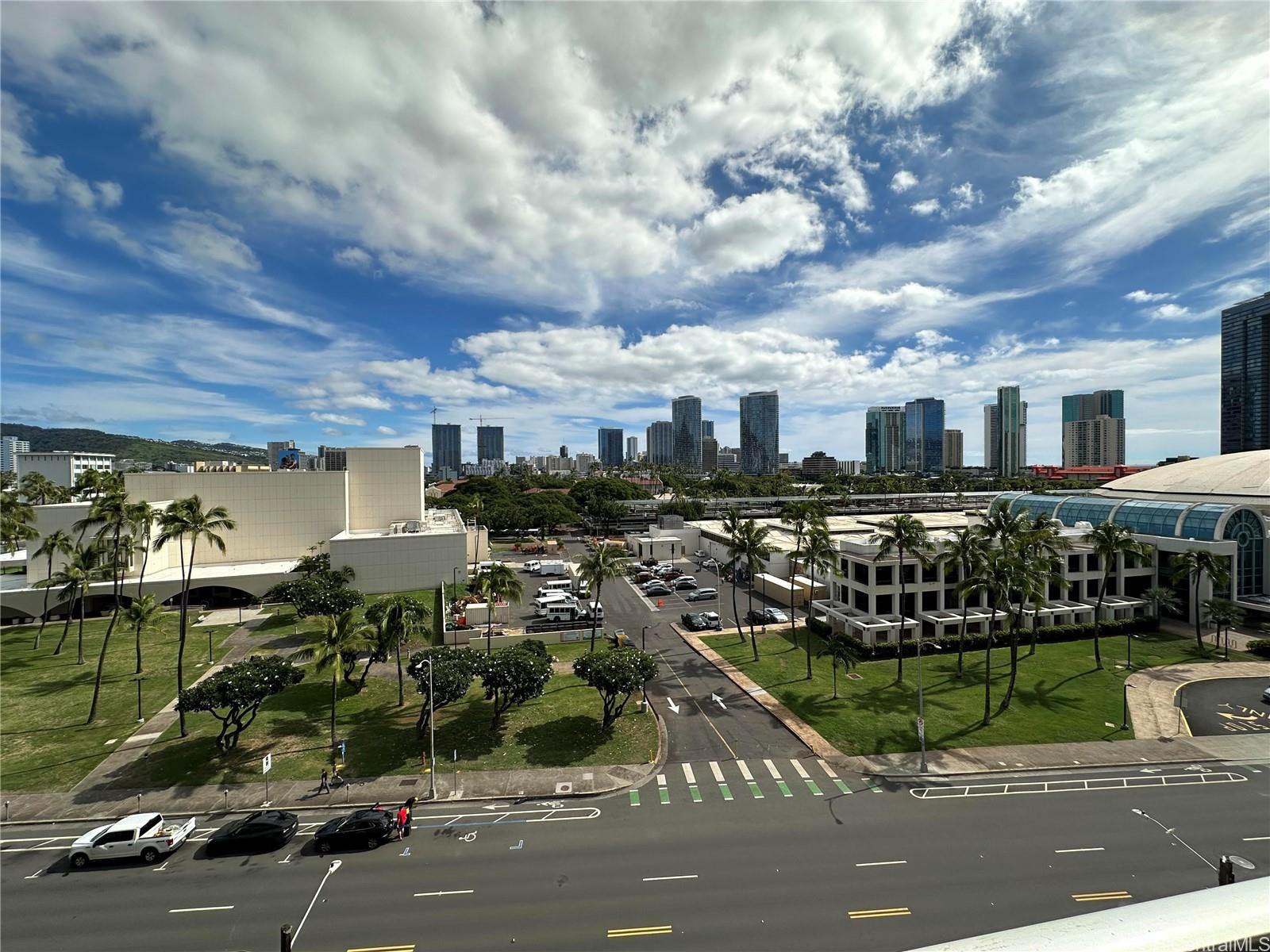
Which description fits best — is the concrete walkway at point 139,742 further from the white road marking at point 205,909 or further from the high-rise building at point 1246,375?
the high-rise building at point 1246,375

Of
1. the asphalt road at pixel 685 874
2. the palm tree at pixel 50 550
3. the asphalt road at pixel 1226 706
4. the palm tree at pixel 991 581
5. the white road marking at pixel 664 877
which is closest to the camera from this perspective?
the asphalt road at pixel 685 874

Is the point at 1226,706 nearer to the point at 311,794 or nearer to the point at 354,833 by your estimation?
the point at 354,833

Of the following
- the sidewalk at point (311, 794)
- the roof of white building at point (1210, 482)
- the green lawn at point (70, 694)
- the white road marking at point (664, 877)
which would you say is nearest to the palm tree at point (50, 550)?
the green lawn at point (70, 694)

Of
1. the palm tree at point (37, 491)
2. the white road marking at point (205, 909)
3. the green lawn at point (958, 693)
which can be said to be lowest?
the white road marking at point (205, 909)

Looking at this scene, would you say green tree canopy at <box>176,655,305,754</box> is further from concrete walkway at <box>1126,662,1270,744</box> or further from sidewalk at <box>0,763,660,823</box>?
concrete walkway at <box>1126,662,1270,744</box>

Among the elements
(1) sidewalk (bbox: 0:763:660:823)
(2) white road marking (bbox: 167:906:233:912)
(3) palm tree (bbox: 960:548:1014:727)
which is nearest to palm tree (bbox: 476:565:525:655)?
(1) sidewalk (bbox: 0:763:660:823)

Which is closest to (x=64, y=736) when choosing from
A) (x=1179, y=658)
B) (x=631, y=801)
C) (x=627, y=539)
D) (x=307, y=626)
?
(x=307, y=626)
